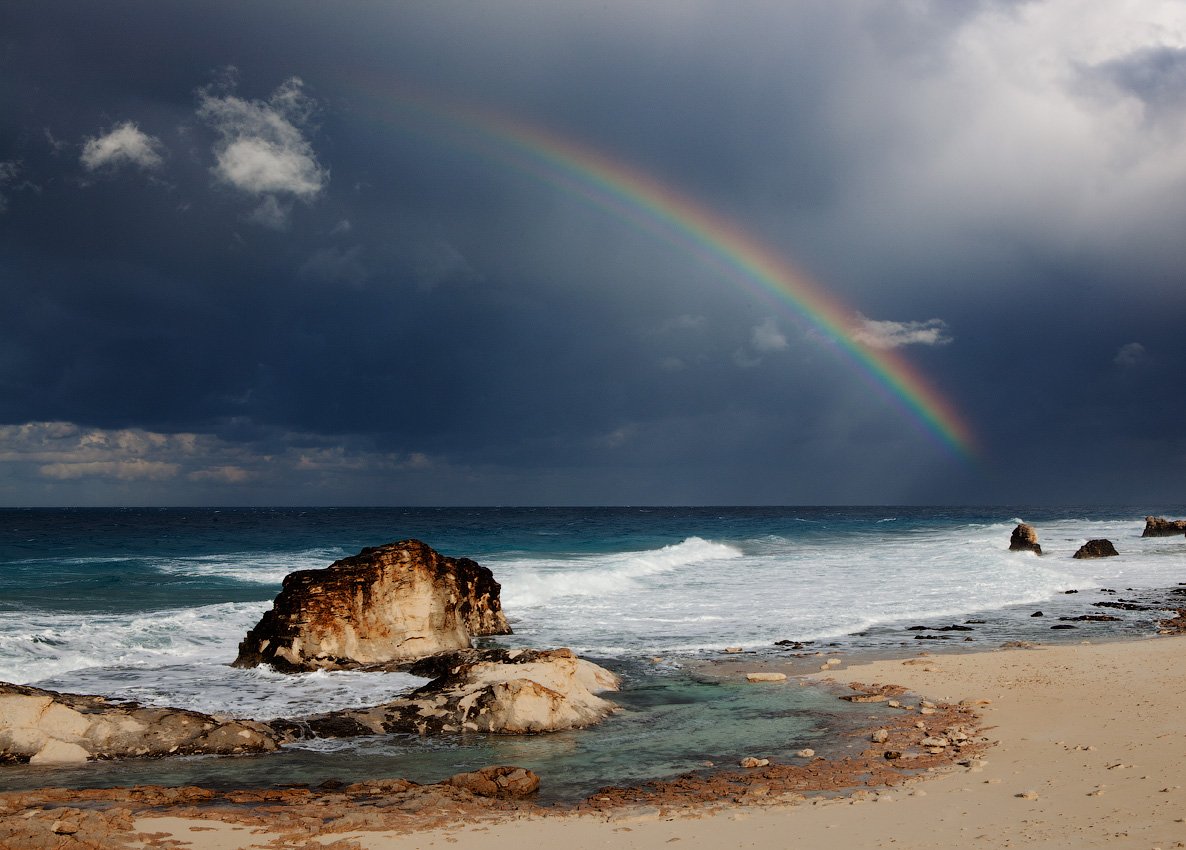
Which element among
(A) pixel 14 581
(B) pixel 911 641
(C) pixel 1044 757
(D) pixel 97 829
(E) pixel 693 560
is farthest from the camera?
(E) pixel 693 560

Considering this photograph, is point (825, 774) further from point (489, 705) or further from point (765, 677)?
point (765, 677)

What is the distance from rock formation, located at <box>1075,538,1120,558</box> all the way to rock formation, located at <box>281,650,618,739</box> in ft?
127

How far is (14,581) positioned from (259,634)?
2529 cm

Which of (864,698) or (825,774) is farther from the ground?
(825,774)

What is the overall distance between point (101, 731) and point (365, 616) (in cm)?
646

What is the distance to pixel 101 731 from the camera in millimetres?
10102

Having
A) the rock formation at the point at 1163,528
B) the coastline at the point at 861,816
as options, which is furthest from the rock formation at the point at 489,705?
the rock formation at the point at 1163,528

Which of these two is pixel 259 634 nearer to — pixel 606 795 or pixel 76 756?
pixel 76 756

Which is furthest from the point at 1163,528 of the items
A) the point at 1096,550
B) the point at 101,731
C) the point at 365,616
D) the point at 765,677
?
the point at 101,731

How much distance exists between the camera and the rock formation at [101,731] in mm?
9727

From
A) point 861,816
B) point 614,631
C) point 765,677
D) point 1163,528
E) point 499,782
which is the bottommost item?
point 614,631

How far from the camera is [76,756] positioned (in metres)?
9.76

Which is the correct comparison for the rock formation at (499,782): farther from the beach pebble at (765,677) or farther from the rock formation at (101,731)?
the beach pebble at (765,677)

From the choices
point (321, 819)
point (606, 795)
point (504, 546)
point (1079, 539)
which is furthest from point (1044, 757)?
point (1079, 539)
